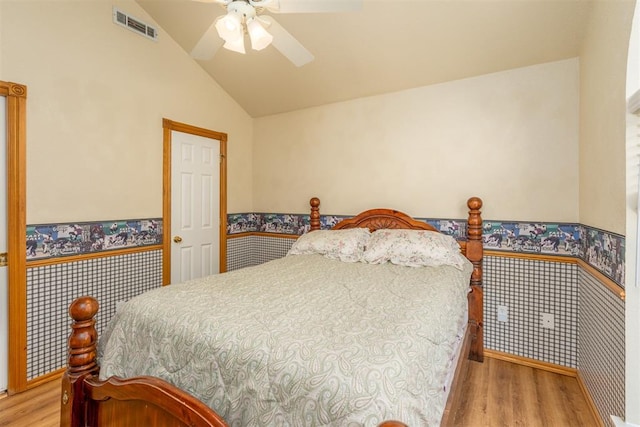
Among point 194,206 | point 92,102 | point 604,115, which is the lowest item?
point 194,206

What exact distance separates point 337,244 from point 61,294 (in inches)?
82.4

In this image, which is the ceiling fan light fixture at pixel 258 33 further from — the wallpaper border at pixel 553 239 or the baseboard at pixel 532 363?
the baseboard at pixel 532 363

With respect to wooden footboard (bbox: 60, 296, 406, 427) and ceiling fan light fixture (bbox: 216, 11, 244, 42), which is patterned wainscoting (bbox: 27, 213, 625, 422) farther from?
ceiling fan light fixture (bbox: 216, 11, 244, 42)

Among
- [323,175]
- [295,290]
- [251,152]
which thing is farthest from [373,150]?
[295,290]

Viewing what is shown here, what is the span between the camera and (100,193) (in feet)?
8.45

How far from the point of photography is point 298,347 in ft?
Result: 3.50

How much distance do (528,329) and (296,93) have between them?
3022 millimetres

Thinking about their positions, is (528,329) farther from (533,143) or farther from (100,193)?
(100,193)

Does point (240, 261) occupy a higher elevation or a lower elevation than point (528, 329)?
higher

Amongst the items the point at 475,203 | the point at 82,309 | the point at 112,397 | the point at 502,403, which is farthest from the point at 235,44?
the point at 502,403

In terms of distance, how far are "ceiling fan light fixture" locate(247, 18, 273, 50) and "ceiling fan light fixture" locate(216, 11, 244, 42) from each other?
6 centimetres

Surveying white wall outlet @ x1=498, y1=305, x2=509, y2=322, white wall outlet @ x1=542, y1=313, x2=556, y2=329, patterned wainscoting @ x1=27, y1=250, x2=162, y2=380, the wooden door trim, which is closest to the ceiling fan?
the wooden door trim

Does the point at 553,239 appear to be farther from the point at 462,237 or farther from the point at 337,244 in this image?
the point at 337,244

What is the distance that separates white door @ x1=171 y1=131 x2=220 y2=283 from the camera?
3.16 metres
